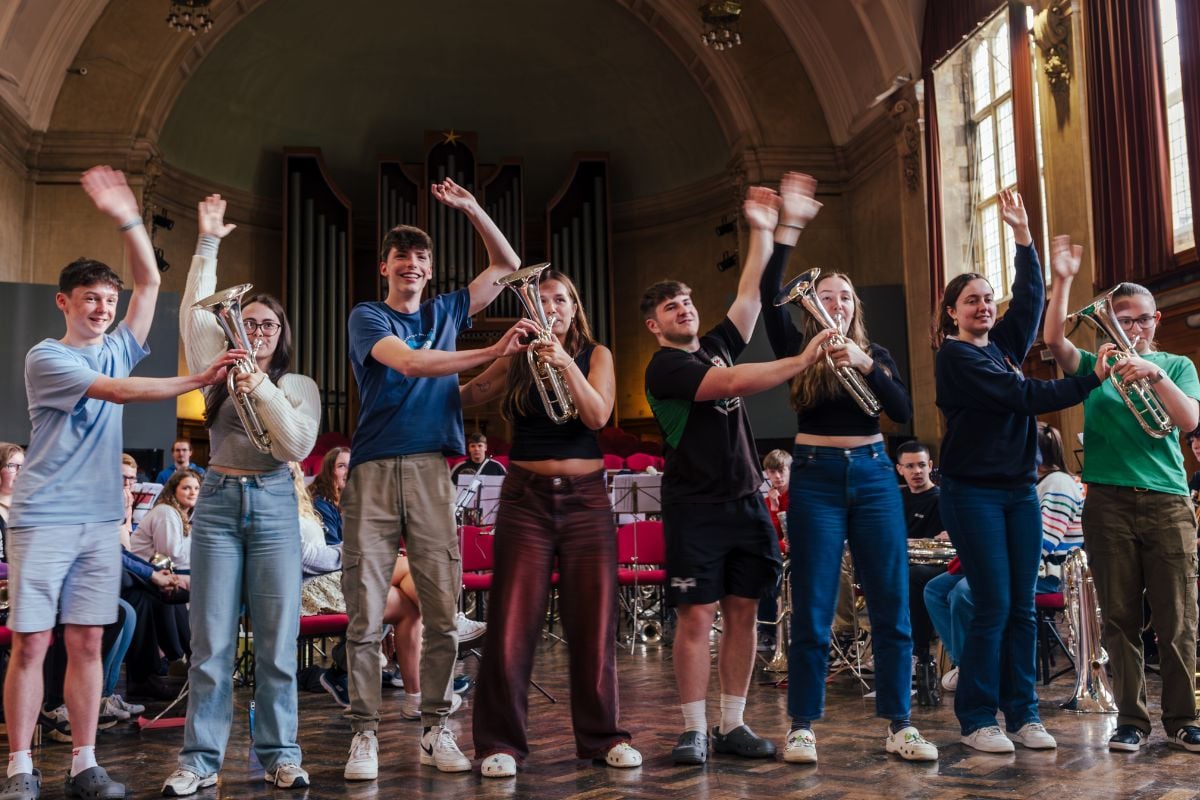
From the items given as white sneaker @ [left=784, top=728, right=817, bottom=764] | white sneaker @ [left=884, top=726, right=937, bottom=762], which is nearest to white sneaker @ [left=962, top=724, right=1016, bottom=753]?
white sneaker @ [left=884, top=726, right=937, bottom=762]

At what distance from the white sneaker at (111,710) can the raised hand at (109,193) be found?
2.30 meters

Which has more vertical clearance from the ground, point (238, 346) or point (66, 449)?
point (238, 346)

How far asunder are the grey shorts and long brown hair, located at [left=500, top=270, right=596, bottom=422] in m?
1.29

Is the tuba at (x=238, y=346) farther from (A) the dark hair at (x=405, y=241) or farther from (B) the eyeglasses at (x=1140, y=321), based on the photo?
(B) the eyeglasses at (x=1140, y=321)

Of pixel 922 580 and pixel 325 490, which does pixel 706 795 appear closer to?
pixel 922 580

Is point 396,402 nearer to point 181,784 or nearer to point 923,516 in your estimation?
point 181,784

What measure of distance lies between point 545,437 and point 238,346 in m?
0.97

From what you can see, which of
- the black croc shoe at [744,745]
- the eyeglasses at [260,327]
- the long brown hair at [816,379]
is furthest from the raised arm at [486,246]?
the black croc shoe at [744,745]

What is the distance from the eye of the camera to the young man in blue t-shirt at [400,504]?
3363mm

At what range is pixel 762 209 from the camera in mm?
3742

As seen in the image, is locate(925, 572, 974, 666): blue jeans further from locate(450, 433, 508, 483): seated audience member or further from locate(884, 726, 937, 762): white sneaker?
locate(450, 433, 508, 483): seated audience member

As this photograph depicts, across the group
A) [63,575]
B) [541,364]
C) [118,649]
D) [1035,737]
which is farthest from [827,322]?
[118,649]

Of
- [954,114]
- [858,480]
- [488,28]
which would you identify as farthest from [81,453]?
[488,28]

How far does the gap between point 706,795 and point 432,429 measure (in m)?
1.40
